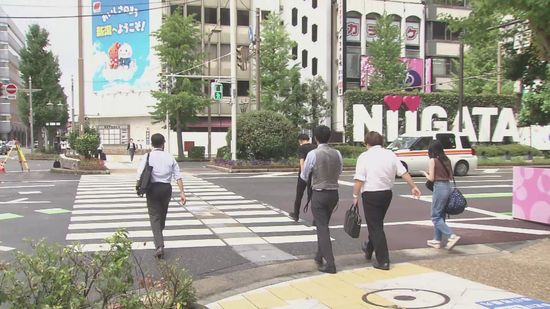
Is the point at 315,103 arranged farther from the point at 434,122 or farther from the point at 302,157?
the point at 302,157

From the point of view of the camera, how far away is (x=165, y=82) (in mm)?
40688

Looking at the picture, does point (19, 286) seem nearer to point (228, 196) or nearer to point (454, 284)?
point (454, 284)

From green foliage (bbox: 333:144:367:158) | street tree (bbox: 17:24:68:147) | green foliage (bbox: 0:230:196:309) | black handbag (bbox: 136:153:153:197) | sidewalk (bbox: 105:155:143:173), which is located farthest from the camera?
street tree (bbox: 17:24:68:147)

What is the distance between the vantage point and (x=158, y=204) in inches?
317

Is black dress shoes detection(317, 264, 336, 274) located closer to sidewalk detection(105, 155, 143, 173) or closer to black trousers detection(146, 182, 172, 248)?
black trousers detection(146, 182, 172, 248)

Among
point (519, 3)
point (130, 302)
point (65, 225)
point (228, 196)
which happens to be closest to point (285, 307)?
point (130, 302)

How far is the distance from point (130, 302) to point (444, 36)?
5882 cm

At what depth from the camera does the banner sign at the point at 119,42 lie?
179ft

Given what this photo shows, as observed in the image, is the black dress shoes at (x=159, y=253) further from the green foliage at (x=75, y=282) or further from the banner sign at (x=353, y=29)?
the banner sign at (x=353, y=29)

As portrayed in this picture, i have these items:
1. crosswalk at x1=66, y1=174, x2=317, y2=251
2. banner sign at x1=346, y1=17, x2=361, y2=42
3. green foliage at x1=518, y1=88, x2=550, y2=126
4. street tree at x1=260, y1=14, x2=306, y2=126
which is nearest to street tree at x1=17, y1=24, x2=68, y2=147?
street tree at x1=260, y1=14, x2=306, y2=126

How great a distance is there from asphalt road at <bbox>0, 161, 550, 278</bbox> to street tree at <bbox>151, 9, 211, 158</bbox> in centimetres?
2177

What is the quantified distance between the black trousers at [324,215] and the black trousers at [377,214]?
0.44m

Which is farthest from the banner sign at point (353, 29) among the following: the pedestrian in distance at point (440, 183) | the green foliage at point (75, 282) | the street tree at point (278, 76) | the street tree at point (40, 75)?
the green foliage at point (75, 282)

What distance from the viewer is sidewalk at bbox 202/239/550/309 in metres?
5.69
